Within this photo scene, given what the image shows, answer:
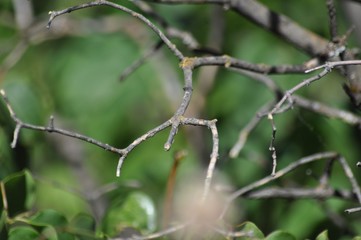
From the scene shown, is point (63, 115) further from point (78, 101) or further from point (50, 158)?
point (50, 158)

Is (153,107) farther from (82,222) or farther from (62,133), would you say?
(62,133)

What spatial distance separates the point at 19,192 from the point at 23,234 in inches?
4.8

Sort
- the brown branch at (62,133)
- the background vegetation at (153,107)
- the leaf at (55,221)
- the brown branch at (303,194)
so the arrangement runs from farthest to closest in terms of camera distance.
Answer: the background vegetation at (153,107) → the brown branch at (303,194) → the leaf at (55,221) → the brown branch at (62,133)

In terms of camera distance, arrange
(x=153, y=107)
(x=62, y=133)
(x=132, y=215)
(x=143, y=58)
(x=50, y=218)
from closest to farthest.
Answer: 1. (x=62, y=133)
2. (x=50, y=218)
3. (x=132, y=215)
4. (x=143, y=58)
5. (x=153, y=107)

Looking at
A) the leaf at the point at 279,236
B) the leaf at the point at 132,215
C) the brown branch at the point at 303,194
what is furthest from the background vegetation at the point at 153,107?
the leaf at the point at 279,236

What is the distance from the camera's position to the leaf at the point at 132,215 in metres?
1.06

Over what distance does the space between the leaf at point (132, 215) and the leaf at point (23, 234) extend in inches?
6.2

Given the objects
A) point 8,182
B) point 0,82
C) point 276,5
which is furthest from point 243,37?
point 8,182

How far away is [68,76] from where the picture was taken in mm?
2051

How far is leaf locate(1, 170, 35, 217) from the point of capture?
1.01 metres

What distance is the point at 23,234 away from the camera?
3.00 feet

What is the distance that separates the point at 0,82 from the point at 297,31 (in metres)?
0.81

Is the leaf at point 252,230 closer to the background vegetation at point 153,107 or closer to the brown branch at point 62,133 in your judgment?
the brown branch at point 62,133

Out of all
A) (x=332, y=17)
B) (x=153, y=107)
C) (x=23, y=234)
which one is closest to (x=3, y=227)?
(x=23, y=234)
